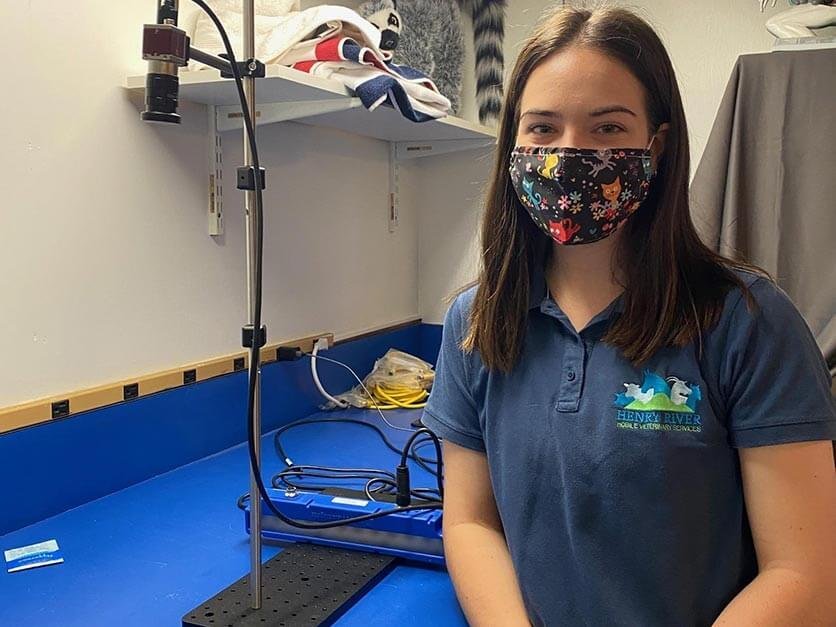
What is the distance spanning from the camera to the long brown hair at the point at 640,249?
2.60 ft

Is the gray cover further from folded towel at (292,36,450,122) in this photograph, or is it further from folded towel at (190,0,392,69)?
folded towel at (190,0,392,69)

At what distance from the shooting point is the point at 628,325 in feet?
2.65

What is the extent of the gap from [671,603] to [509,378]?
276 millimetres

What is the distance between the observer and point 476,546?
2.94 ft

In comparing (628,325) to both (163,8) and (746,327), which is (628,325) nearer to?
(746,327)

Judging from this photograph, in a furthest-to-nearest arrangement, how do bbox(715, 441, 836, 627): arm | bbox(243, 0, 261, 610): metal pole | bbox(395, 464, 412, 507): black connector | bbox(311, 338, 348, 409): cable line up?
bbox(311, 338, 348, 409): cable, bbox(395, 464, 412, 507): black connector, bbox(243, 0, 261, 610): metal pole, bbox(715, 441, 836, 627): arm

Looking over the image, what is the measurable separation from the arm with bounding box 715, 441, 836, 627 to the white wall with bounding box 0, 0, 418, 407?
3.44ft

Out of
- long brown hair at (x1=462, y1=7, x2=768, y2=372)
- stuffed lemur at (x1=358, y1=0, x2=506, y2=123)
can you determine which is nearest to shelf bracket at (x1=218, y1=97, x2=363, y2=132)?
stuffed lemur at (x1=358, y1=0, x2=506, y2=123)

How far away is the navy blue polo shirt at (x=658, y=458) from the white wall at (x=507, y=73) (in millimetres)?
1354

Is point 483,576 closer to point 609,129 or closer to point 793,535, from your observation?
point 793,535

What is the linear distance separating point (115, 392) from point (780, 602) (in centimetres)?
106

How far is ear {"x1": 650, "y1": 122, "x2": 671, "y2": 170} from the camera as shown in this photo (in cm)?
83

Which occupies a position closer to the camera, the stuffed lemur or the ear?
the ear

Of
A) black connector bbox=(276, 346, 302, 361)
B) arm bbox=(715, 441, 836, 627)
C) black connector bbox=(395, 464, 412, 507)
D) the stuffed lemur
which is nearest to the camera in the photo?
arm bbox=(715, 441, 836, 627)
